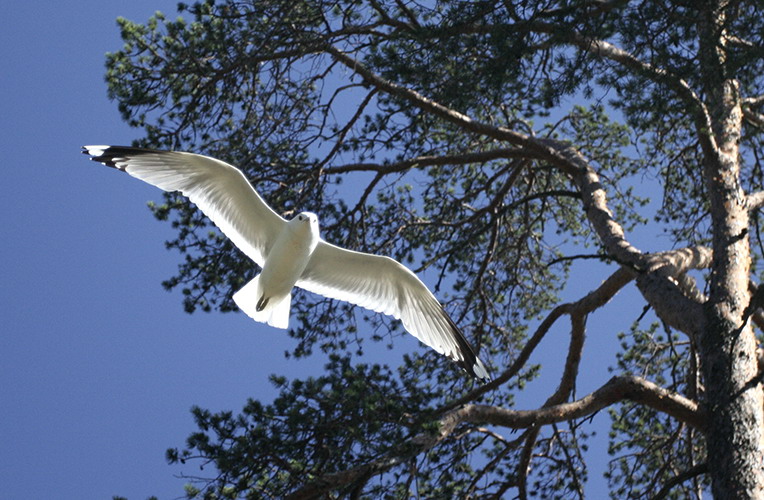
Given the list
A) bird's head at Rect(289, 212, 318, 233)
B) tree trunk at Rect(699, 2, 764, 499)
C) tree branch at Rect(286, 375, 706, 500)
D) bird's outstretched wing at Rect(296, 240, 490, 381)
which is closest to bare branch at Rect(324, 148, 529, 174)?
bird's outstretched wing at Rect(296, 240, 490, 381)

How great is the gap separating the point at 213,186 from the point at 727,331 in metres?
4.03

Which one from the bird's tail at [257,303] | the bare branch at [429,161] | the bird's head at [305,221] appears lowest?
the bird's tail at [257,303]

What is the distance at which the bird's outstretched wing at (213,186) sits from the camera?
7.20 m

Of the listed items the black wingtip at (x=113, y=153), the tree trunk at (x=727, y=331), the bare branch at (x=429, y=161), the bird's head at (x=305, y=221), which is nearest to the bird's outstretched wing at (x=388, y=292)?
the bird's head at (x=305, y=221)

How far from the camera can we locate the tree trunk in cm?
638

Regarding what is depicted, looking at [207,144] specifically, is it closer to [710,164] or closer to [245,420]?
[245,420]

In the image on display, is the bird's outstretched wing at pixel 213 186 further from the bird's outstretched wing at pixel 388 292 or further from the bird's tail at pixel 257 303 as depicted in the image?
the bird's outstretched wing at pixel 388 292

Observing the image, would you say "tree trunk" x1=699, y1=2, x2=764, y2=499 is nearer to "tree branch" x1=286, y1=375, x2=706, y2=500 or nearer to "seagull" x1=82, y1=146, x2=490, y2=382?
"tree branch" x1=286, y1=375, x2=706, y2=500

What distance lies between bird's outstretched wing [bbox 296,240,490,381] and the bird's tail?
1.71 feet

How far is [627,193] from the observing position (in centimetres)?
1013

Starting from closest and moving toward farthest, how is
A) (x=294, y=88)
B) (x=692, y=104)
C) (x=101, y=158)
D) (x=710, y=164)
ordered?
(x=692, y=104)
(x=101, y=158)
(x=710, y=164)
(x=294, y=88)

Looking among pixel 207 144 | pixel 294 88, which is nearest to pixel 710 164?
pixel 294 88

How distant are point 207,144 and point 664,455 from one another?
490 cm

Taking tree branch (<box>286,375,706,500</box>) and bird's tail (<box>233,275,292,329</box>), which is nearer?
tree branch (<box>286,375,706,500</box>)
